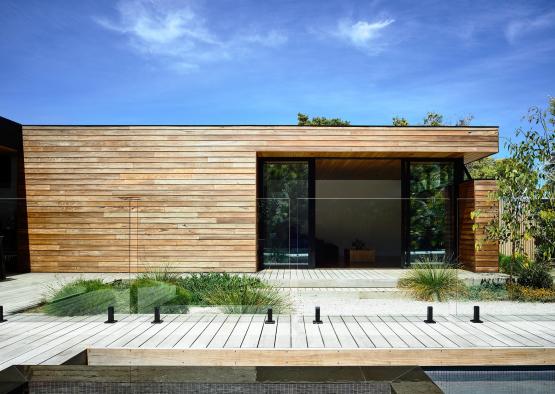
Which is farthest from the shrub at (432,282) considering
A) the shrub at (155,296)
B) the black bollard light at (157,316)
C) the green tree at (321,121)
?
the green tree at (321,121)

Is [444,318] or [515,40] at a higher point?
[515,40]

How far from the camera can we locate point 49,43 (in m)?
12.3

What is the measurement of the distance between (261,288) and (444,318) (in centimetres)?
245

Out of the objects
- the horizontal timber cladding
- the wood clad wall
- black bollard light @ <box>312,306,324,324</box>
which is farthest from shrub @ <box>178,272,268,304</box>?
the wood clad wall

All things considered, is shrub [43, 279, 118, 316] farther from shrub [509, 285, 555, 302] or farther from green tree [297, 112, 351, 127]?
green tree [297, 112, 351, 127]

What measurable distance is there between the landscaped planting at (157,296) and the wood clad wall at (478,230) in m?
3.75

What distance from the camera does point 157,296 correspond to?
19.2 feet

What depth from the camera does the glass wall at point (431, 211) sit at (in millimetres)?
8289

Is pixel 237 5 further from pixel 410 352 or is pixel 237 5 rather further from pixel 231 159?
pixel 410 352

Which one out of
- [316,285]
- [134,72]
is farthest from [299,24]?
[316,285]

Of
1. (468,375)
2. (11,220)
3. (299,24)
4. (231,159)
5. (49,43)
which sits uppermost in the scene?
(299,24)

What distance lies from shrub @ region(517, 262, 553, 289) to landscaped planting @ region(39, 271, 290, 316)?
13.8 ft

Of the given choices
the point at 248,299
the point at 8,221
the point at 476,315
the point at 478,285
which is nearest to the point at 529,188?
the point at 478,285

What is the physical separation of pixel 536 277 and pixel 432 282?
2.04m
